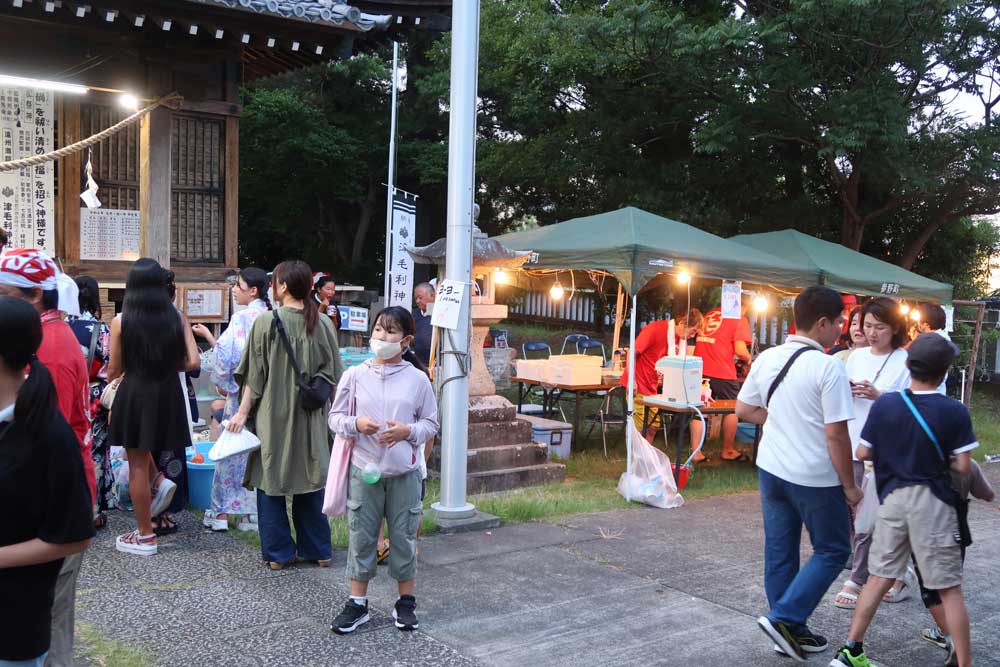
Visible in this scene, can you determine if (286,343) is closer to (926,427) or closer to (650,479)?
(926,427)

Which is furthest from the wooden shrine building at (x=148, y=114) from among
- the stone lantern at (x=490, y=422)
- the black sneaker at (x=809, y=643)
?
the black sneaker at (x=809, y=643)

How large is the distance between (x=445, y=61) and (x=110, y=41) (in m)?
12.8

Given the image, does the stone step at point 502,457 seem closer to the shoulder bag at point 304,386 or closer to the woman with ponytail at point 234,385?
the woman with ponytail at point 234,385

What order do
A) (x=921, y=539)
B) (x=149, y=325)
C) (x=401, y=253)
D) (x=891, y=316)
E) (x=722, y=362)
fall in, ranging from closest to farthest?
(x=921, y=539) → (x=891, y=316) → (x=149, y=325) → (x=722, y=362) → (x=401, y=253)

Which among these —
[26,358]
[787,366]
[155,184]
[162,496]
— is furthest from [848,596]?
[155,184]

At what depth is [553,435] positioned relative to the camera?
9102 mm

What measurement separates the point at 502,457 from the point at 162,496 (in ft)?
10.2

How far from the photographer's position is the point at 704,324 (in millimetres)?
9703

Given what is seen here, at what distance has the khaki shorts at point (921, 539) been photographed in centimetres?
374

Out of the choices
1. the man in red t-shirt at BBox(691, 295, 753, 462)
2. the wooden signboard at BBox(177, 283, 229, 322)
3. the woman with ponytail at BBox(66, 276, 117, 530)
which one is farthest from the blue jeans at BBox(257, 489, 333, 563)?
the man in red t-shirt at BBox(691, 295, 753, 462)

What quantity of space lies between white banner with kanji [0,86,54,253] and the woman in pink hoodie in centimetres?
516

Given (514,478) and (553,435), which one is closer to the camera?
(514,478)

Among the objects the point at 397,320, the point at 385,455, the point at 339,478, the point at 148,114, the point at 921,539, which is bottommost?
the point at 921,539


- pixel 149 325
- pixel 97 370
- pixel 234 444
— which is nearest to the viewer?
pixel 234 444
